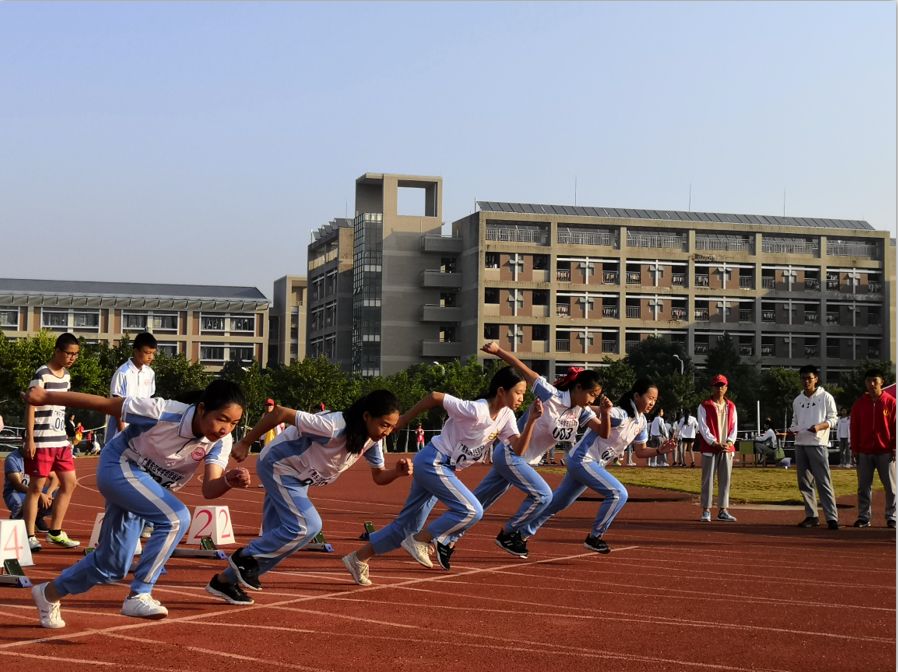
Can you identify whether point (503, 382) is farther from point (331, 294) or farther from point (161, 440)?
point (331, 294)

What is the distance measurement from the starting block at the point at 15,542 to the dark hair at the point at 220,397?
11.0ft

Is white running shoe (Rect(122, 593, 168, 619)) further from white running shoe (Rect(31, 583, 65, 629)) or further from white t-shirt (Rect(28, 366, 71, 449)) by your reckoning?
white t-shirt (Rect(28, 366, 71, 449))

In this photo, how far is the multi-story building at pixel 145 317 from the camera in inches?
3932

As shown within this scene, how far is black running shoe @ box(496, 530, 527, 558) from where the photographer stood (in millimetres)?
10688

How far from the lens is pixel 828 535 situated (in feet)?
44.3

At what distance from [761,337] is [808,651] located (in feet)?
273

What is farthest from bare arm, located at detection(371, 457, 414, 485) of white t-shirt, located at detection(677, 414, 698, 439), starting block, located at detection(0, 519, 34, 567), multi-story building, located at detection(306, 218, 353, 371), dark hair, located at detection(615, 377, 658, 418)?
multi-story building, located at detection(306, 218, 353, 371)

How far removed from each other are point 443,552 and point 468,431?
107cm

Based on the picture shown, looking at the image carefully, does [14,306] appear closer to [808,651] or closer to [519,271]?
[519,271]

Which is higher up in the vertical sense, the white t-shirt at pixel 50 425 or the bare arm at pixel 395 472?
the white t-shirt at pixel 50 425

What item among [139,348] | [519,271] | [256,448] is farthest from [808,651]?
[519,271]

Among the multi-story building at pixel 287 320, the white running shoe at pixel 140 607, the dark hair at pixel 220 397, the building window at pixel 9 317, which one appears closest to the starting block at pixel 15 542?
the white running shoe at pixel 140 607

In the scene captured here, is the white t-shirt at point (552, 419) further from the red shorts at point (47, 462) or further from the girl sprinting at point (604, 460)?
the red shorts at point (47, 462)

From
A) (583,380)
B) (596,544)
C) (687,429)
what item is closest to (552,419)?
(583,380)
